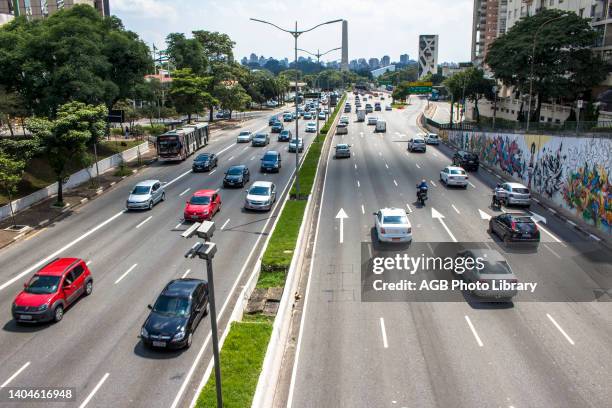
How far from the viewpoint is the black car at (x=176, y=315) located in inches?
631

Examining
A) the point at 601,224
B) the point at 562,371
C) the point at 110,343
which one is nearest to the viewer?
the point at 562,371

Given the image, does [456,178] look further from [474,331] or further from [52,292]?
[52,292]

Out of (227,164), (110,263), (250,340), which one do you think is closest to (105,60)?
(227,164)

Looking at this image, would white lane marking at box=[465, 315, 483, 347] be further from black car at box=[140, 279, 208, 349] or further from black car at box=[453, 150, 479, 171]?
black car at box=[453, 150, 479, 171]

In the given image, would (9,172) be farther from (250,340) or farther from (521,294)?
(521,294)

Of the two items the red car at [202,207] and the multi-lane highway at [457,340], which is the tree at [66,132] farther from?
the multi-lane highway at [457,340]

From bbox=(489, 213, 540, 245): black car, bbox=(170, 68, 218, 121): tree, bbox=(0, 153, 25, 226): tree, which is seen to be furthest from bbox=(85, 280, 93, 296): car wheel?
bbox=(170, 68, 218, 121): tree

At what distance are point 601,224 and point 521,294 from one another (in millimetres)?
11669

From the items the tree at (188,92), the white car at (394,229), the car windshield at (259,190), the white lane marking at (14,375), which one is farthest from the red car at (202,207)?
the tree at (188,92)

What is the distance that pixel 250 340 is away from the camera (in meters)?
15.6

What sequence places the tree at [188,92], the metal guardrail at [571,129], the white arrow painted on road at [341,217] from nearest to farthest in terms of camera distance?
the white arrow painted on road at [341,217], the metal guardrail at [571,129], the tree at [188,92]

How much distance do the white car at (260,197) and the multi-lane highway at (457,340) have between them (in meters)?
6.15

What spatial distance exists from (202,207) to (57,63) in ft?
76.6

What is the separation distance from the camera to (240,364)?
1424 centimetres
